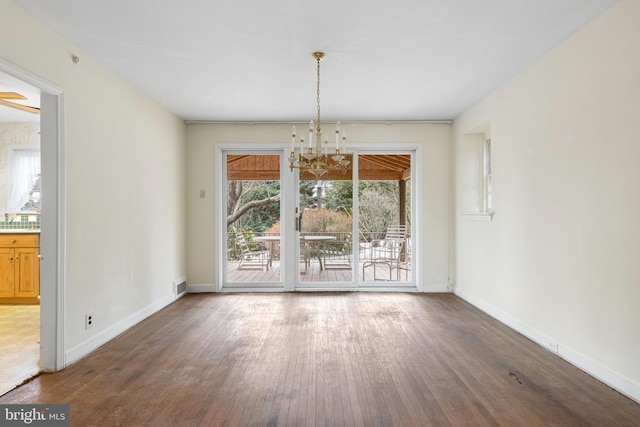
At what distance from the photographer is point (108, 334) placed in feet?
11.8

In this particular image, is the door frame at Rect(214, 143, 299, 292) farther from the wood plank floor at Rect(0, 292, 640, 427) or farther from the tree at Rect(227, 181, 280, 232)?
the wood plank floor at Rect(0, 292, 640, 427)

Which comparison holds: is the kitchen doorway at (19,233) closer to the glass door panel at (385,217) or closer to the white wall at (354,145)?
the white wall at (354,145)

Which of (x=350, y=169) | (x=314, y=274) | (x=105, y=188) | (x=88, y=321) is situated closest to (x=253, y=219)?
(x=314, y=274)

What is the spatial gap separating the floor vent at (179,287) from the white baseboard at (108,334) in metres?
0.38

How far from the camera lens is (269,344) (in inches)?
137

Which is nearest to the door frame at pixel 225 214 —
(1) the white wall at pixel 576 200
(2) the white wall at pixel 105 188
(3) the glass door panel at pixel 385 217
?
(2) the white wall at pixel 105 188

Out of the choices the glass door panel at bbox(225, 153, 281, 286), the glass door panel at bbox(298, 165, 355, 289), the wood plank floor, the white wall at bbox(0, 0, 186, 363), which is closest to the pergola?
the glass door panel at bbox(225, 153, 281, 286)

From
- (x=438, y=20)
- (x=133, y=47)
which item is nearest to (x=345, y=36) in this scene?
(x=438, y=20)

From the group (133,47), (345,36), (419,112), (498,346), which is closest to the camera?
(345,36)

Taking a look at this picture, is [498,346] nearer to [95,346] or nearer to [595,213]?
[595,213]

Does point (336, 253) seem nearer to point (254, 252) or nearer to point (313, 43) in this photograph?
point (254, 252)

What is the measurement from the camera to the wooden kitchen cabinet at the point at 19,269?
4.85 metres

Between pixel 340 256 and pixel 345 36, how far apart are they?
355 centimetres

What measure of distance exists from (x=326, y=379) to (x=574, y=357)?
1917mm
